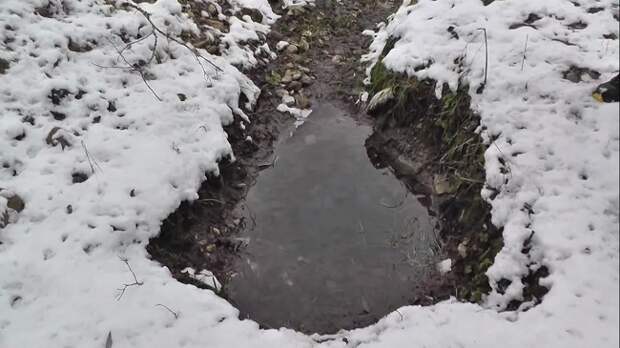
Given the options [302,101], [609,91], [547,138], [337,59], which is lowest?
[302,101]

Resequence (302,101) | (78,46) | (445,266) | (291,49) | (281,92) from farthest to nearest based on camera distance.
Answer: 1. (291,49)
2. (281,92)
3. (302,101)
4. (78,46)
5. (445,266)

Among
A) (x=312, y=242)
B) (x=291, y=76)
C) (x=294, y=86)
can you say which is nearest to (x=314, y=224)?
(x=312, y=242)

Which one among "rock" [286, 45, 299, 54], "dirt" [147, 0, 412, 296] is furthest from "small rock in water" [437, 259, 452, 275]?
"rock" [286, 45, 299, 54]

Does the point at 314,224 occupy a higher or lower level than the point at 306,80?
lower

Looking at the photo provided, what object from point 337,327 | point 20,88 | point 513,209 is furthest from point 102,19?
point 513,209

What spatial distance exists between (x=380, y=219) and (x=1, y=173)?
3.86 meters

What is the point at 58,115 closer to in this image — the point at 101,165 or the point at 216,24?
the point at 101,165

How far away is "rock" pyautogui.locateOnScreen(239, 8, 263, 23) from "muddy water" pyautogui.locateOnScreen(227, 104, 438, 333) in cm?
321

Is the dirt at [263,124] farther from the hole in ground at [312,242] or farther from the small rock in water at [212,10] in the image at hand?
the small rock in water at [212,10]

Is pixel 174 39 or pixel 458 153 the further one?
pixel 174 39

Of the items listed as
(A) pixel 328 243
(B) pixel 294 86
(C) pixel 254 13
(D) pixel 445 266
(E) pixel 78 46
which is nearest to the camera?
(D) pixel 445 266

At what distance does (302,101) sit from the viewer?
22.2 ft

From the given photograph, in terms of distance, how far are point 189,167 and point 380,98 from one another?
2.78 meters

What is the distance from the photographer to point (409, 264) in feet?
15.0
